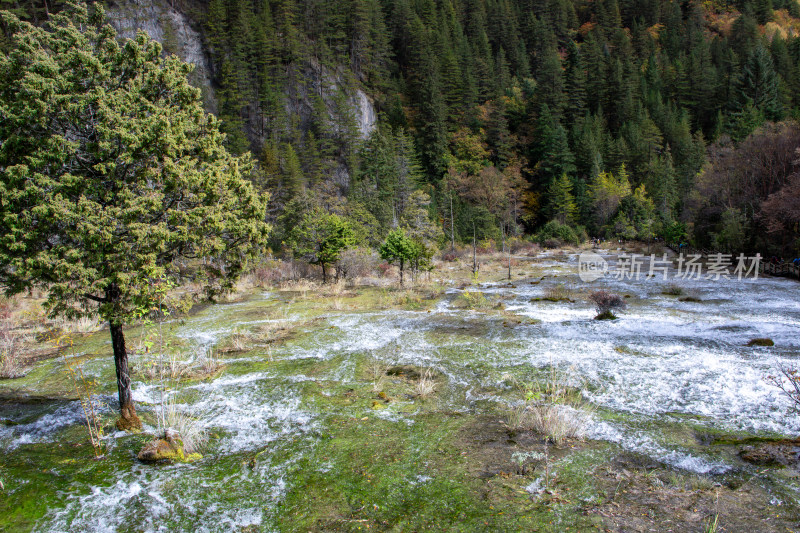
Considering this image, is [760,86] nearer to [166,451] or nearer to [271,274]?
[271,274]

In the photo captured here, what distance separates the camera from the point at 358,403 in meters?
7.34

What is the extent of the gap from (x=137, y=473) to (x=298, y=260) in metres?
22.5

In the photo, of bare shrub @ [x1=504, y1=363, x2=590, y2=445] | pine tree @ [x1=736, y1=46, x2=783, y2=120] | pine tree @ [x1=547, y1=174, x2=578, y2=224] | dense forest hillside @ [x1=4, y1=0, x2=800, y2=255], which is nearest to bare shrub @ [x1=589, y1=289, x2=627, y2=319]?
bare shrub @ [x1=504, y1=363, x2=590, y2=445]

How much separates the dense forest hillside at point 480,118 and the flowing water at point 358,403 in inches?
708

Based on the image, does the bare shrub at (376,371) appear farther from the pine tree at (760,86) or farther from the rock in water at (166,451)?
the pine tree at (760,86)

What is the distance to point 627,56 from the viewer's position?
78.1 meters

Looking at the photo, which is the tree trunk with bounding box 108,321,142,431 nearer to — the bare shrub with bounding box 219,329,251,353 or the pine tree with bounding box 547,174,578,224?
the bare shrub with bounding box 219,329,251,353

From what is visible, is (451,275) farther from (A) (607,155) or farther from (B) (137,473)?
(A) (607,155)

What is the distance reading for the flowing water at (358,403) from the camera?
14.6 feet

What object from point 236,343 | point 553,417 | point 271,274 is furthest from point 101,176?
point 271,274

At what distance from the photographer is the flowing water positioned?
4453mm

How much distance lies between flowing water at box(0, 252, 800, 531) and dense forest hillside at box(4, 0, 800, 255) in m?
18.0

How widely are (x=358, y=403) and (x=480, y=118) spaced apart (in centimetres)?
6563

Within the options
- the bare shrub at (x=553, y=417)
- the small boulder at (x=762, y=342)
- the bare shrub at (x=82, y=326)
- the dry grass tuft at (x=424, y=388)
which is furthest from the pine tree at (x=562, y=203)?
the bare shrub at (x=82, y=326)
